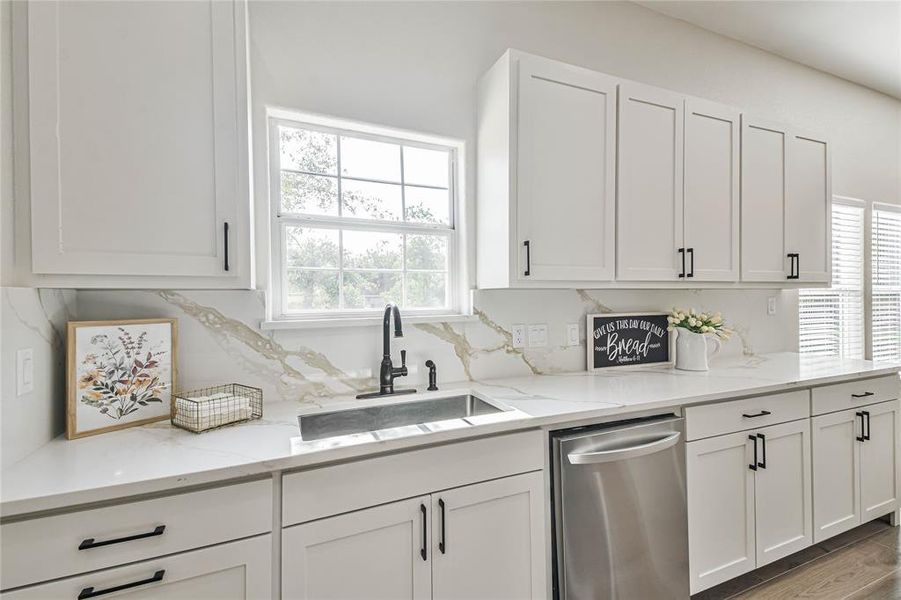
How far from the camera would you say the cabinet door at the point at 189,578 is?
0.96m

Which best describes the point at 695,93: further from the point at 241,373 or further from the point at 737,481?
the point at 241,373

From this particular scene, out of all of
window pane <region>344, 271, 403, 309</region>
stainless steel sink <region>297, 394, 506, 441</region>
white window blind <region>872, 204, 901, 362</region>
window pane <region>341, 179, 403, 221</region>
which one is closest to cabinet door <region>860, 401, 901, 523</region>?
white window blind <region>872, 204, 901, 362</region>

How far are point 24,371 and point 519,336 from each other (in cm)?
183

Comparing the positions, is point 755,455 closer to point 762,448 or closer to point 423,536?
point 762,448

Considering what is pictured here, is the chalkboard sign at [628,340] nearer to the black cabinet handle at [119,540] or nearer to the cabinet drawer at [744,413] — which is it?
the cabinet drawer at [744,413]

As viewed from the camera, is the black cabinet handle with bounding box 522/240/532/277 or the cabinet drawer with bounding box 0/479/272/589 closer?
the cabinet drawer with bounding box 0/479/272/589

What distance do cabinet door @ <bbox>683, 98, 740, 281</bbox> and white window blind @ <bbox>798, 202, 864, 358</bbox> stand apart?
1.52 metres

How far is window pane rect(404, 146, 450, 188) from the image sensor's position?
2.04m

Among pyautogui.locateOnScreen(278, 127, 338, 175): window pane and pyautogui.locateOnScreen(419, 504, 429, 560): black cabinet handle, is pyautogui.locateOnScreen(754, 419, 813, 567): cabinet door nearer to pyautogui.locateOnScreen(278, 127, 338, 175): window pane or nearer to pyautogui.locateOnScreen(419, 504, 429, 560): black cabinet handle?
pyautogui.locateOnScreen(419, 504, 429, 560): black cabinet handle

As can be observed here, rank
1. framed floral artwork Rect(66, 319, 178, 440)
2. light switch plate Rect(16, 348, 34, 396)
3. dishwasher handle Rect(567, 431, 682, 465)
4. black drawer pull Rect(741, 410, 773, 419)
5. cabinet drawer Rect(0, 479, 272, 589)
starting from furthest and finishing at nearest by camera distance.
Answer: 1. black drawer pull Rect(741, 410, 773, 419)
2. dishwasher handle Rect(567, 431, 682, 465)
3. framed floral artwork Rect(66, 319, 178, 440)
4. light switch plate Rect(16, 348, 34, 396)
5. cabinet drawer Rect(0, 479, 272, 589)

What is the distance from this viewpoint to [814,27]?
2.73 metres

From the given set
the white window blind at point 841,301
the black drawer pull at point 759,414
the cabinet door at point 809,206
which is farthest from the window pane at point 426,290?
the white window blind at point 841,301

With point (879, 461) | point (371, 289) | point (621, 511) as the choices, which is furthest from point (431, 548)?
point (879, 461)

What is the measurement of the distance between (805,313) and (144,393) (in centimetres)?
412
